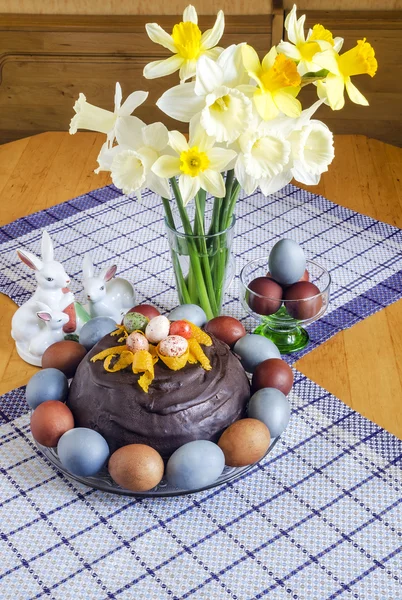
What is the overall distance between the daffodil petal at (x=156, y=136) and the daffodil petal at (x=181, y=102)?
2 centimetres

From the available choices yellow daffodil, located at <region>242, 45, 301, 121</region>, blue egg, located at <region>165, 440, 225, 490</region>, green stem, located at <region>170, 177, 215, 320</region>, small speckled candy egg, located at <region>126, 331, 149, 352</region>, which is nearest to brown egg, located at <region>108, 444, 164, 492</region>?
blue egg, located at <region>165, 440, 225, 490</region>

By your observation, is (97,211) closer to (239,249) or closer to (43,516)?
(239,249)

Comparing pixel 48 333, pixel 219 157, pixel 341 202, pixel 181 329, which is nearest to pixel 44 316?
pixel 48 333

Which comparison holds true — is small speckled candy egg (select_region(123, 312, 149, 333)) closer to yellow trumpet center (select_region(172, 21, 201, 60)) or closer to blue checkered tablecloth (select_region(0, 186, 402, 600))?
blue checkered tablecloth (select_region(0, 186, 402, 600))

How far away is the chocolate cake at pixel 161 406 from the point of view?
93 centimetres

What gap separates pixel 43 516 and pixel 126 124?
1.66 ft

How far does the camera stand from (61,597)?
32.9 inches

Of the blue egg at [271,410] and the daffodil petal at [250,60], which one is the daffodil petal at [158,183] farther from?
the blue egg at [271,410]

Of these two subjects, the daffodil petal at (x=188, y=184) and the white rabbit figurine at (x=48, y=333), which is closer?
the daffodil petal at (x=188, y=184)

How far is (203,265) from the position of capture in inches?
46.1

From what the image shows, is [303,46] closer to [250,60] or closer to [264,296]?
[250,60]

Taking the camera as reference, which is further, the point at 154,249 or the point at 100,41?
the point at 100,41

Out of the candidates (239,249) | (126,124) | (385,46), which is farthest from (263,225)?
(385,46)

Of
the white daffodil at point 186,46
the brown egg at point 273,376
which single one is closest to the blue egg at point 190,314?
the brown egg at point 273,376
